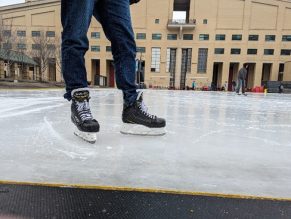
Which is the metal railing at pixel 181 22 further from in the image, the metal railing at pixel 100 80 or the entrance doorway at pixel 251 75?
the metal railing at pixel 100 80

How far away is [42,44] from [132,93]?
22620mm

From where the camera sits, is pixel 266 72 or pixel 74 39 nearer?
pixel 74 39

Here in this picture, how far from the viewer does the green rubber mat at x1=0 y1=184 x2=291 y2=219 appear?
464 mm

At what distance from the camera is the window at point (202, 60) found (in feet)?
104

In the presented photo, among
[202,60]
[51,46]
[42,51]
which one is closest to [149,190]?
[42,51]

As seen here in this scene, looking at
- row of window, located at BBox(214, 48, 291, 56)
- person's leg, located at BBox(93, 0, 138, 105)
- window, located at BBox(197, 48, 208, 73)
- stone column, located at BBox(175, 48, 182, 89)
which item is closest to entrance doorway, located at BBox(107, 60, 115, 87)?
stone column, located at BBox(175, 48, 182, 89)

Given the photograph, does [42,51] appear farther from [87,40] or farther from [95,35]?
[87,40]

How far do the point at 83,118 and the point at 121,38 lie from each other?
1.48ft

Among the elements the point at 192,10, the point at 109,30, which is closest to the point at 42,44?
the point at 192,10

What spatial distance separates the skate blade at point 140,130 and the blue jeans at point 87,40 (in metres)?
0.13

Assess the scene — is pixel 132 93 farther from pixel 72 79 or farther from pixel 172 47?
pixel 172 47

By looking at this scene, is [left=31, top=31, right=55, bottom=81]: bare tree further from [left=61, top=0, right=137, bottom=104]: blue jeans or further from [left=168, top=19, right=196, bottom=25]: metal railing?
[left=61, top=0, right=137, bottom=104]: blue jeans

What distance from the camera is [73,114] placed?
1.11 m

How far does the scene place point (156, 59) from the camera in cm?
3219
